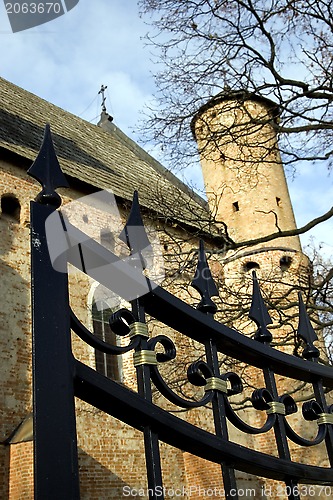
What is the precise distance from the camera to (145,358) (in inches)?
66.9

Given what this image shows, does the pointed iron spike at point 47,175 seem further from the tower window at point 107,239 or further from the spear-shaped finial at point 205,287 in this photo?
the tower window at point 107,239

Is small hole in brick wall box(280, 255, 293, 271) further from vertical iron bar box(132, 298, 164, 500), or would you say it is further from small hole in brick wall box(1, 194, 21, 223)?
vertical iron bar box(132, 298, 164, 500)

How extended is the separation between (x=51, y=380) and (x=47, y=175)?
611mm

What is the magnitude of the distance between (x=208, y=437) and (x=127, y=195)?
11.3 meters

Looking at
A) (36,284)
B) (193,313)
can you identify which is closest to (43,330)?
(36,284)

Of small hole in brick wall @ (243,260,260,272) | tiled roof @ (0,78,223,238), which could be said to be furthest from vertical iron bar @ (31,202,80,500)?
small hole in brick wall @ (243,260,260,272)

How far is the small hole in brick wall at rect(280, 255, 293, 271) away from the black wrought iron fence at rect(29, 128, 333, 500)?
1223 cm

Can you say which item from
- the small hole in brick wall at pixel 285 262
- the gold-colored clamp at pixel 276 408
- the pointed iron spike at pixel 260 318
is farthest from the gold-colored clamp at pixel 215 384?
the small hole in brick wall at pixel 285 262

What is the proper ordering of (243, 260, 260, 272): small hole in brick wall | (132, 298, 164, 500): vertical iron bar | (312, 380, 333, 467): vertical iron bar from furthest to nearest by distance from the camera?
1. (243, 260, 260, 272): small hole in brick wall
2. (312, 380, 333, 467): vertical iron bar
3. (132, 298, 164, 500): vertical iron bar

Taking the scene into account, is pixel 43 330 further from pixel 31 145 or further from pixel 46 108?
pixel 46 108

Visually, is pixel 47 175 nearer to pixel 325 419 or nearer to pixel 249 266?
pixel 325 419

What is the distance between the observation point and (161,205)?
1027 centimetres

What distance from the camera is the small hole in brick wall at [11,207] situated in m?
10.4

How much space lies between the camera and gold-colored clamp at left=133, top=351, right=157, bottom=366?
66.7 inches
